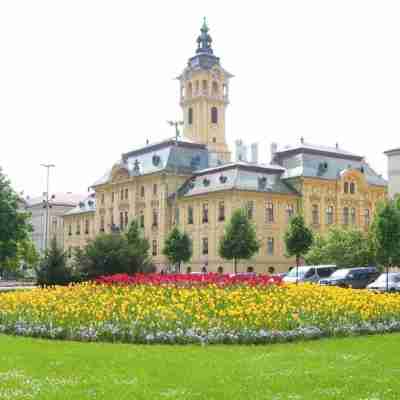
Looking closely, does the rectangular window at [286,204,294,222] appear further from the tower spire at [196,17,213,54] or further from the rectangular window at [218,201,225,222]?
the tower spire at [196,17,213,54]

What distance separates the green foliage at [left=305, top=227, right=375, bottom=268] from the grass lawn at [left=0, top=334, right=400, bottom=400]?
38.0 metres

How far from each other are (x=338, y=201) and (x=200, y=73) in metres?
27.4

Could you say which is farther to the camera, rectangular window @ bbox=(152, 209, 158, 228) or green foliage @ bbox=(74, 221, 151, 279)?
rectangular window @ bbox=(152, 209, 158, 228)

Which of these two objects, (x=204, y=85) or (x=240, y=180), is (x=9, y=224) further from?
(x=204, y=85)

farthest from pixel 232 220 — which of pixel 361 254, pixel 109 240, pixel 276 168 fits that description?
pixel 109 240

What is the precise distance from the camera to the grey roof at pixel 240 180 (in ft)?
224

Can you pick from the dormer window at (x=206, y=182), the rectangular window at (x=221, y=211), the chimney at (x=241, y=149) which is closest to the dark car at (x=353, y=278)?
the rectangular window at (x=221, y=211)

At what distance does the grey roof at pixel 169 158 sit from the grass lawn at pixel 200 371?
195 ft

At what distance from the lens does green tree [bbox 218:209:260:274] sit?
58125 millimetres

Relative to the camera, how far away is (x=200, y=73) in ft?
296

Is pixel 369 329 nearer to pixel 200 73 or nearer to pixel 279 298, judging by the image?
pixel 279 298

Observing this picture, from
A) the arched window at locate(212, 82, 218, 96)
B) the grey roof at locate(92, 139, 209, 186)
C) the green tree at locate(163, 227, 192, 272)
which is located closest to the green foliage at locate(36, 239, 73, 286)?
the green tree at locate(163, 227, 192, 272)

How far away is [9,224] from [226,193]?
3062cm

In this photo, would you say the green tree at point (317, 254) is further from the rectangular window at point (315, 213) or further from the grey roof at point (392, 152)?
the rectangular window at point (315, 213)
